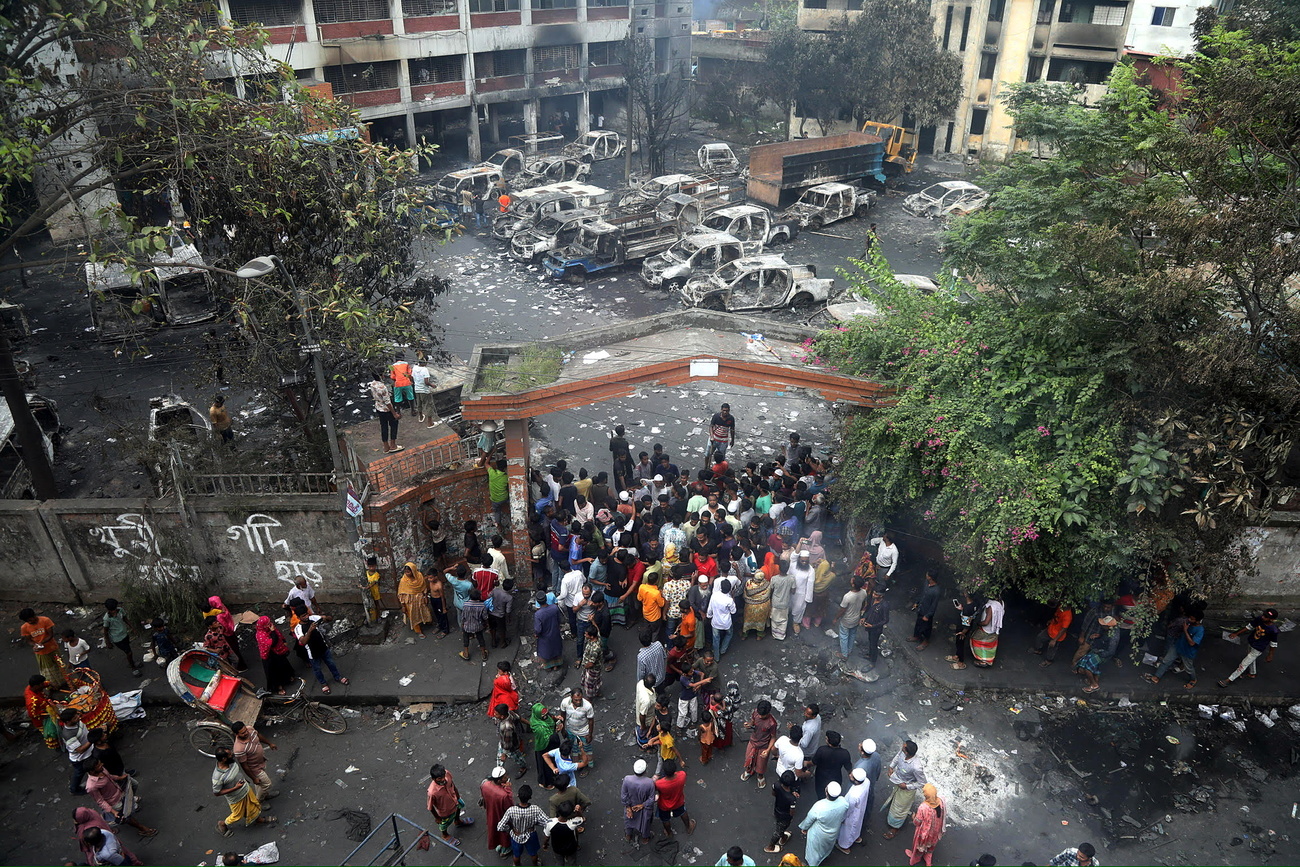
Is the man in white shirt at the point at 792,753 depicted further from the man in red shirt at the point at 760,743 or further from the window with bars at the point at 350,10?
the window with bars at the point at 350,10

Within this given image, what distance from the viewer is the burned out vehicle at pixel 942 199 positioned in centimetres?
2561

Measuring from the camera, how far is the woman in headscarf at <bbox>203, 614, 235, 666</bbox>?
8.85 m

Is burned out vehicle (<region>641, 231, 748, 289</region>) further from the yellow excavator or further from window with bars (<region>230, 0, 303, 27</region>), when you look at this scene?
window with bars (<region>230, 0, 303, 27</region>)

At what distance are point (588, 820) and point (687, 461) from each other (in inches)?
272

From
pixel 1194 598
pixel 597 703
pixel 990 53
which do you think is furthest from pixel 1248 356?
pixel 990 53

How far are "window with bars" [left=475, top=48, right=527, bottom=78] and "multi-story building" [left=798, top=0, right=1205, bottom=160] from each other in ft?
45.2

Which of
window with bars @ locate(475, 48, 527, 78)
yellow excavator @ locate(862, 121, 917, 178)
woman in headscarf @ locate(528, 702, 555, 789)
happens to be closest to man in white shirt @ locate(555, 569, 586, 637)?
woman in headscarf @ locate(528, 702, 555, 789)

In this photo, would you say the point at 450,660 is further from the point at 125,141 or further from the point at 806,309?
the point at 806,309

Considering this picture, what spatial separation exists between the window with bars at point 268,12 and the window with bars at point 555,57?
11.0 m

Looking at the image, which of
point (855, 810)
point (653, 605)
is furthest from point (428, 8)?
point (855, 810)

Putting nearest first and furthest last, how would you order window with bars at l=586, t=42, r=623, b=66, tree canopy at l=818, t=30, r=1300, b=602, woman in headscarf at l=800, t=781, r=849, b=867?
1. woman in headscarf at l=800, t=781, r=849, b=867
2. tree canopy at l=818, t=30, r=1300, b=602
3. window with bars at l=586, t=42, r=623, b=66

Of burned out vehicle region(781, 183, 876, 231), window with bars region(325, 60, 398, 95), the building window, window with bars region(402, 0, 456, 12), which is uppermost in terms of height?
window with bars region(402, 0, 456, 12)

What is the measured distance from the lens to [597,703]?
8953mm

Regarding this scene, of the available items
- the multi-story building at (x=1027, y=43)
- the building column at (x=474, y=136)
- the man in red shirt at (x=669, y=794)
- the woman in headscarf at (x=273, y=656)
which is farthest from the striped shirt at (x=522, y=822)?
the building column at (x=474, y=136)
